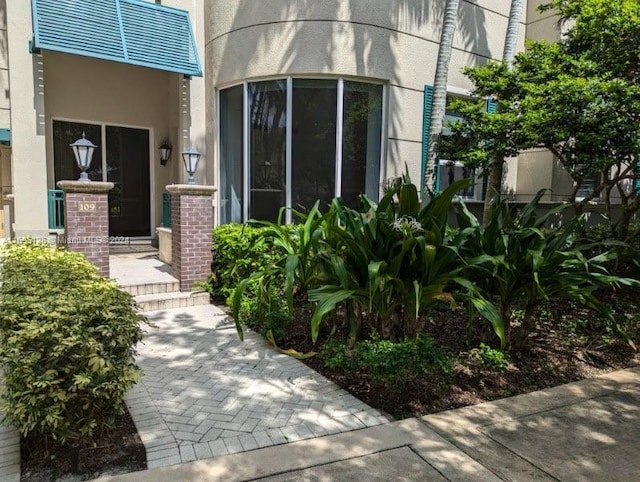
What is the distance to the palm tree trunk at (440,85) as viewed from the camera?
7.30 metres

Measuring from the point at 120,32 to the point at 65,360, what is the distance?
6.97 meters

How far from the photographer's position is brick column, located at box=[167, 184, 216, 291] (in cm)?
694

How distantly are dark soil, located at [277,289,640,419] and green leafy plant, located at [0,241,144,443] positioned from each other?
6.46ft

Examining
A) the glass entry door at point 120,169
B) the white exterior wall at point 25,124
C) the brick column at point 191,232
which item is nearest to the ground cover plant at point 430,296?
the brick column at point 191,232

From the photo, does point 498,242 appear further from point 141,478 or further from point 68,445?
point 68,445

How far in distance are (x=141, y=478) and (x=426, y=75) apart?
783 centimetres

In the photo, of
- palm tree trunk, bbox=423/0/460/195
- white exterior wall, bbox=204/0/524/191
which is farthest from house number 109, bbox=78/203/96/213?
palm tree trunk, bbox=423/0/460/195

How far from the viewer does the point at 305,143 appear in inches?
313

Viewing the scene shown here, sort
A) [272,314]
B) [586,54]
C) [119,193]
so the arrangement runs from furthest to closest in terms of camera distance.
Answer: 1. [119,193]
2. [586,54]
3. [272,314]

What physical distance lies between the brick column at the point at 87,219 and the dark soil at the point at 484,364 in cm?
294

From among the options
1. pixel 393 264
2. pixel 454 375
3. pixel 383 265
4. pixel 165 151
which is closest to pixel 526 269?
pixel 454 375

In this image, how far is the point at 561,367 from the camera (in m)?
4.69

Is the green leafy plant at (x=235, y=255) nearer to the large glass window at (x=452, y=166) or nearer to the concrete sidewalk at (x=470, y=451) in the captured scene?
the large glass window at (x=452, y=166)

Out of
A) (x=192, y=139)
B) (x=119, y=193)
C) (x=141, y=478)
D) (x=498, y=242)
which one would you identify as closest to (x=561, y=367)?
(x=498, y=242)
